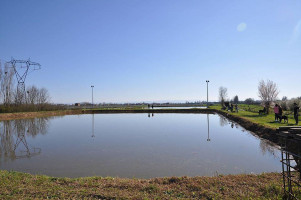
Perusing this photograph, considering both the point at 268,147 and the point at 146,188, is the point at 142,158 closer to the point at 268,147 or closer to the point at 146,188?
the point at 146,188

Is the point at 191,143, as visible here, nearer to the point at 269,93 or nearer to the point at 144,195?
the point at 144,195

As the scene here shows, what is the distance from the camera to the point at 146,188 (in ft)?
16.7

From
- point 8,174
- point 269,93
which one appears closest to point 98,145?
point 8,174

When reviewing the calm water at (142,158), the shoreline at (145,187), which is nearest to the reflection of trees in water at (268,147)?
the calm water at (142,158)

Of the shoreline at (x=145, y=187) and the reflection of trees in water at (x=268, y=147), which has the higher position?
the shoreline at (x=145, y=187)

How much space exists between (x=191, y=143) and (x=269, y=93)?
2621cm

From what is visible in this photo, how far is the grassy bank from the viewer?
14.9 feet

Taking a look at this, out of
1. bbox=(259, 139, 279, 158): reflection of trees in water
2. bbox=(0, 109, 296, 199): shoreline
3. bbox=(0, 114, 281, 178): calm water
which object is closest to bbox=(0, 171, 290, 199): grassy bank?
bbox=(0, 109, 296, 199): shoreline

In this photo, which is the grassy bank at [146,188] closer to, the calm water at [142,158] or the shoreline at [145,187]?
the shoreline at [145,187]

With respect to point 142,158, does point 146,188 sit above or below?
above

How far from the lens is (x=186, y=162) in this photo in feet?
26.5

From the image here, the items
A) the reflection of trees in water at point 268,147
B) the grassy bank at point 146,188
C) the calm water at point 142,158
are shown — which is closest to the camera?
the grassy bank at point 146,188

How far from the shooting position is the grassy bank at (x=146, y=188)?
454 cm

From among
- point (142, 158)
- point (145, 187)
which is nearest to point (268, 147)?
point (142, 158)
